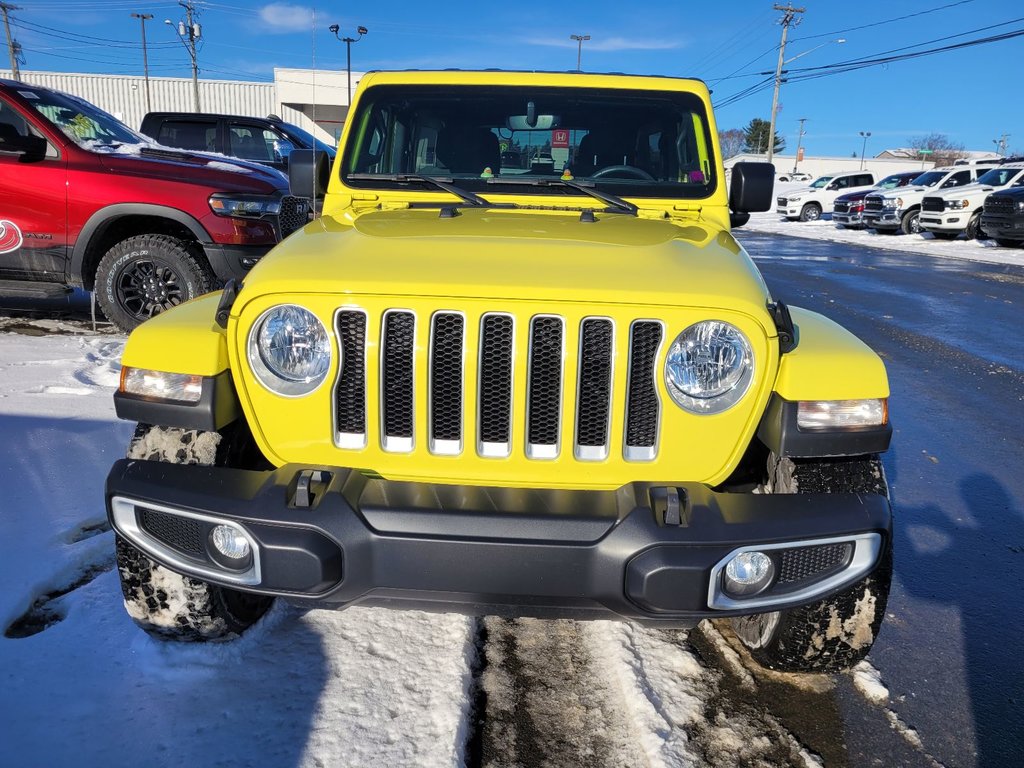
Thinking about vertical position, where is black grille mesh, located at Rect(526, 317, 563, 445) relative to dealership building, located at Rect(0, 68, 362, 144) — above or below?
below

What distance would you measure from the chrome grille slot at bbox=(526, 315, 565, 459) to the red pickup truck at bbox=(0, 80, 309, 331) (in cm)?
452

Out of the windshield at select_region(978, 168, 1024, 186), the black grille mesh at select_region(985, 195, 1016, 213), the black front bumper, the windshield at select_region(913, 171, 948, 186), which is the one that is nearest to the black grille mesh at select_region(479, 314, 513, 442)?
the black front bumper

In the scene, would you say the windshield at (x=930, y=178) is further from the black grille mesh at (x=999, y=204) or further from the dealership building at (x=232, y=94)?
the dealership building at (x=232, y=94)

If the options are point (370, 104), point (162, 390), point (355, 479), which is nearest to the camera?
point (355, 479)

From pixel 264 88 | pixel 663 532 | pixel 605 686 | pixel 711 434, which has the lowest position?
pixel 605 686

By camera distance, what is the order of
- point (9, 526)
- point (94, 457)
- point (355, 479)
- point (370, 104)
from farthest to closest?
point (94, 457), point (370, 104), point (9, 526), point (355, 479)

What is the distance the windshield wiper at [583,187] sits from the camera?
10.2 ft

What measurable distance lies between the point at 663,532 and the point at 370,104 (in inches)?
99.8

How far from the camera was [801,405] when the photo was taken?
2.09 m

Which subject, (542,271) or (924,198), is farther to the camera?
(924,198)

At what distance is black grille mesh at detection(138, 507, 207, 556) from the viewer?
2041mm

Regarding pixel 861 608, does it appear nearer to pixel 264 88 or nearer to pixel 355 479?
pixel 355 479

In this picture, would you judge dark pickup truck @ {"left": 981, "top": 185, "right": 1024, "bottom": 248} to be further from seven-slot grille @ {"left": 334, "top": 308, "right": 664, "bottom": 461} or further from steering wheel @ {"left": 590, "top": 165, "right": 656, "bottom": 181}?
seven-slot grille @ {"left": 334, "top": 308, "right": 664, "bottom": 461}

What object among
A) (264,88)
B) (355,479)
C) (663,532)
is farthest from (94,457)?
(264,88)
